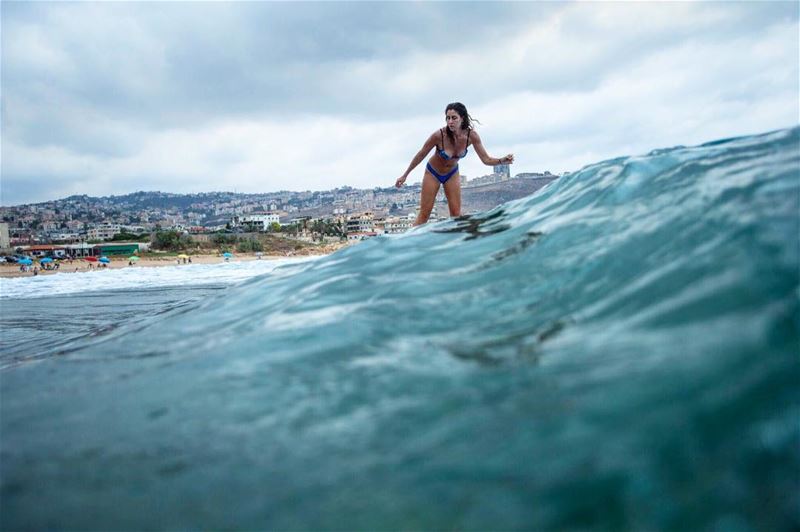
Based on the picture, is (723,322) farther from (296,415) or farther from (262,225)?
(262,225)

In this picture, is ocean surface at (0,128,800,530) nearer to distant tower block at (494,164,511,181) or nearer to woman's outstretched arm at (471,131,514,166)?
woman's outstretched arm at (471,131,514,166)

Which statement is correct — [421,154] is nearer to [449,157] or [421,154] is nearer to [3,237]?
[449,157]

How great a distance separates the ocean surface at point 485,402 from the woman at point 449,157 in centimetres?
554

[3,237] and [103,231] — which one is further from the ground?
[103,231]

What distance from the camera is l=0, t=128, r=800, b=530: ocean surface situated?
4.41 feet

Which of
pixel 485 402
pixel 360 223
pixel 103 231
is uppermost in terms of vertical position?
pixel 103 231

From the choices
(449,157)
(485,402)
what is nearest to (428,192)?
(449,157)

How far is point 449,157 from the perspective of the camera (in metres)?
9.26

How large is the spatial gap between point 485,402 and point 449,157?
309 inches

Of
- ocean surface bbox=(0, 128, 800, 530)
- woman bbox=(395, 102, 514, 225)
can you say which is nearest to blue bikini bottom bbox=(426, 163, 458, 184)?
woman bbox=(395, 102, 514, 225)

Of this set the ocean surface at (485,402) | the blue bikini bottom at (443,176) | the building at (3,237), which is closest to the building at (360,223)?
the building at (3,237)

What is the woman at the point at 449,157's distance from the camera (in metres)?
8.62

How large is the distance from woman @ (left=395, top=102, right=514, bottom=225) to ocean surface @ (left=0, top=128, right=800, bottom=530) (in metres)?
5.54

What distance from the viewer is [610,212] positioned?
3.67 meters
